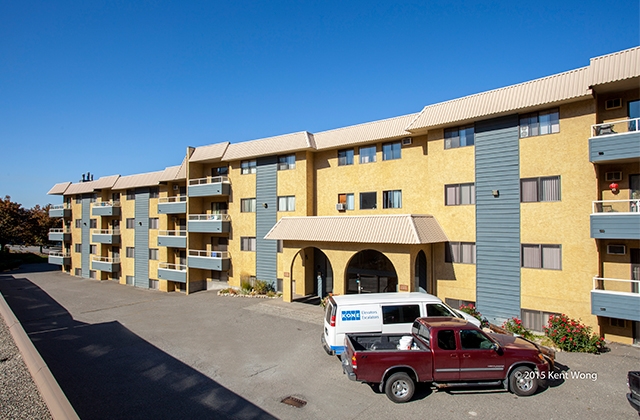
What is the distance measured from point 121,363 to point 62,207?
4113cm

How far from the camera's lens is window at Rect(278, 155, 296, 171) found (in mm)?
24234

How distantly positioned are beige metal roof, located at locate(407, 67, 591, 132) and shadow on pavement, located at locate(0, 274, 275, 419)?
578 inches

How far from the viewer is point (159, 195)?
32.2 metres

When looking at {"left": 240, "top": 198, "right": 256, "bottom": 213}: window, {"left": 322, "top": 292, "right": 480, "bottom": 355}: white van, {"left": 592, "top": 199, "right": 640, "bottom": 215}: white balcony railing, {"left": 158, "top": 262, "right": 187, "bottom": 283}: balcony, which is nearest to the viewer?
{"left": 322, "top": 292, "right": 480, "bottom": 355}: white van

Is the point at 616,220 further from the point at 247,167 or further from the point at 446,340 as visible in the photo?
the point at 247,167

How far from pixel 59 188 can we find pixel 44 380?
45.0 metres

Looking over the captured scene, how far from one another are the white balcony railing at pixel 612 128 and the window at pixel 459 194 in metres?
4.99

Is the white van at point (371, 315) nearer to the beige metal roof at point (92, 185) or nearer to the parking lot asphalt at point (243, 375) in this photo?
the parking lot asphalt at point (243, 375)

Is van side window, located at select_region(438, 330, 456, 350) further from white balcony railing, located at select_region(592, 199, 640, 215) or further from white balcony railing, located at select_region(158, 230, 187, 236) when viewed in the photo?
white balcony railing, located at select_region(158, 230, 187, 236)

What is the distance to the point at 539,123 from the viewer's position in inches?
602

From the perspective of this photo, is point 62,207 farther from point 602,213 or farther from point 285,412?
point 602,213

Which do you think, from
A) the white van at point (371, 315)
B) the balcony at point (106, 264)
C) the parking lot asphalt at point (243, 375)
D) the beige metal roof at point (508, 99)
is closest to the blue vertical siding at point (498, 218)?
the beige metal roof at point (508, 99)

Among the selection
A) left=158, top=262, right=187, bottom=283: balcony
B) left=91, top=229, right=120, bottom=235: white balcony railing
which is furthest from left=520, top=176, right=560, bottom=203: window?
left=91, top=229, right=120, bottom=235: white balcony railing

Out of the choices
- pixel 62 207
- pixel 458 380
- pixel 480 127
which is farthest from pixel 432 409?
pixel 62 207
